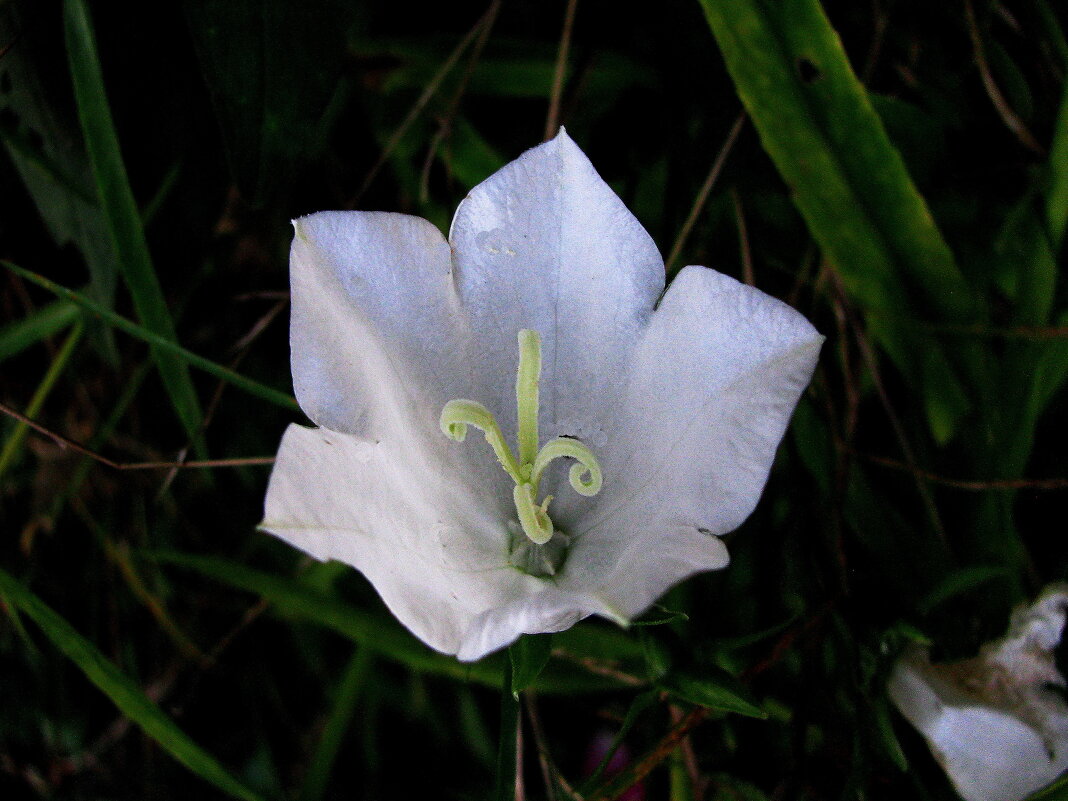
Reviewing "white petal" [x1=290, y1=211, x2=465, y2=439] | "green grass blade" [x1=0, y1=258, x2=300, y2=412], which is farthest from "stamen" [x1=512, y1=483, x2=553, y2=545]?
"green grass blade" [x1=0, y1=258, x2=300, y2=412]

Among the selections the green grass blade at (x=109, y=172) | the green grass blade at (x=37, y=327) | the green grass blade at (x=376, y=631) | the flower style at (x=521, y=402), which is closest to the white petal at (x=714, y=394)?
the flower style at (x=521, y=402)

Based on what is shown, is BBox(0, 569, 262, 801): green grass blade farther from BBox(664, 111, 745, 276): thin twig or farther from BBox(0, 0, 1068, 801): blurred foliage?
BBox(664, 111, 745, 276): thin twig

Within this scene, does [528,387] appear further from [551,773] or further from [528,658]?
[551,773]

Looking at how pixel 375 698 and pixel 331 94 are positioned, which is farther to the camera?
pixel 375 698

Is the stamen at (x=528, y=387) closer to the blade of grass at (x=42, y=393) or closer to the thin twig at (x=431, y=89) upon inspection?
the thin twig at (x=431, y=89)

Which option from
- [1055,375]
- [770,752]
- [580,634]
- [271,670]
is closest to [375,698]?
[271,670]

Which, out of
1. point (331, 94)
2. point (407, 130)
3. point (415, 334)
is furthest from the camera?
point (407, 130)

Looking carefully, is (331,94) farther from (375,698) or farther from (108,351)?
(375,698)

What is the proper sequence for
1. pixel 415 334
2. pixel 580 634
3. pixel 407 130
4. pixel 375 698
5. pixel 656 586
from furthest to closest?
1. pixel 375 698
2. pixel 407 130
3. pixel 580 634
4. pixel 415 334
5. pixel 656 586
